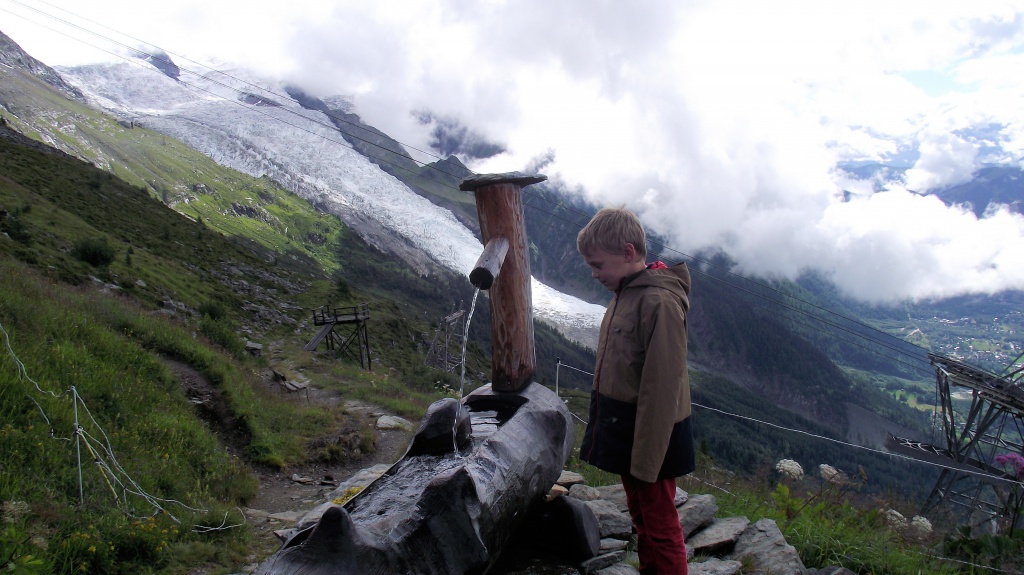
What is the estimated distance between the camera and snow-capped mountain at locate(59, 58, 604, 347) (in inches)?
4798

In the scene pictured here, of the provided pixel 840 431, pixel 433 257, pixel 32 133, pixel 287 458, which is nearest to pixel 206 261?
pixel 287 458

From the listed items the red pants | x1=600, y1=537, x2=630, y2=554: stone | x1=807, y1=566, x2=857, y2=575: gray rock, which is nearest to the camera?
the red pants

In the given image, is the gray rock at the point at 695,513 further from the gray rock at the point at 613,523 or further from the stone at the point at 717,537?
the gray rock at the point at 613,523

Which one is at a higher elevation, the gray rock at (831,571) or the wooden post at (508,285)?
the wooden post at (508,285)

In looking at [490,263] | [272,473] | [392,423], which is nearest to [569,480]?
[490,263]

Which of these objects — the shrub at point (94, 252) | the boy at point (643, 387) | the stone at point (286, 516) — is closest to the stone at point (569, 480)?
the boy at point (643, 387)

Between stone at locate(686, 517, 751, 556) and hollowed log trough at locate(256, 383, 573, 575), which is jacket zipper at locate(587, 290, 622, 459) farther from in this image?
stone at locate(686, 517, 751, 556)

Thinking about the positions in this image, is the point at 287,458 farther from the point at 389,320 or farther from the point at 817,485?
the point at 389,320

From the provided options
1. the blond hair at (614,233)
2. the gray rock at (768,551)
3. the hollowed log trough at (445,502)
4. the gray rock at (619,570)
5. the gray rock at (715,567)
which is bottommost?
the gray rock at (619,570)

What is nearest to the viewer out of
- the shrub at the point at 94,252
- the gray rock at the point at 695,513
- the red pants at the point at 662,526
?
the red pants at the point at 662,526

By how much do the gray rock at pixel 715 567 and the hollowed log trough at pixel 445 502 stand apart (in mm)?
1315

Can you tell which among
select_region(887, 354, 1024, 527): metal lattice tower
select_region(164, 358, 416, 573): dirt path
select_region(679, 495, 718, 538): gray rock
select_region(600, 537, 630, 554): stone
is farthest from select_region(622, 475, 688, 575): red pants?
select_region(887, 354, 1024, 527): metal lattice tower

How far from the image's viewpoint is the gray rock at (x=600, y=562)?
4.22m

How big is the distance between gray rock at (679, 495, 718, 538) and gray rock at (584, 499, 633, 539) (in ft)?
1.68
